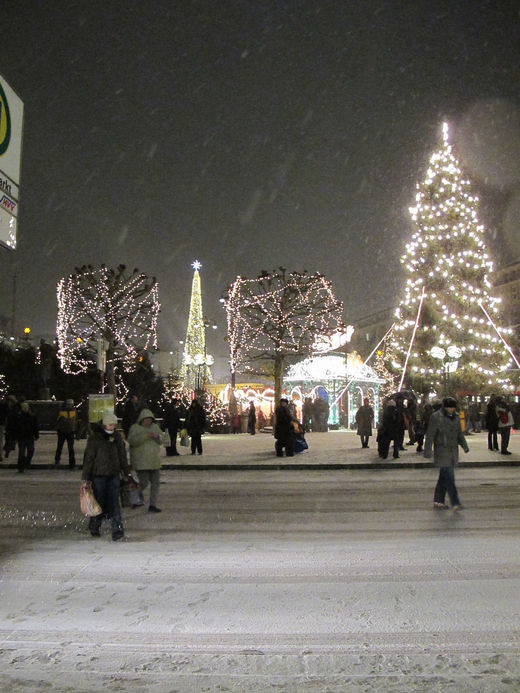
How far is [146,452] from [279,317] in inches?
1076

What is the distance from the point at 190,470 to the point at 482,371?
868 inches

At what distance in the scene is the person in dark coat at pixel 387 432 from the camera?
18.4m

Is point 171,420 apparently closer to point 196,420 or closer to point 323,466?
point 196,420

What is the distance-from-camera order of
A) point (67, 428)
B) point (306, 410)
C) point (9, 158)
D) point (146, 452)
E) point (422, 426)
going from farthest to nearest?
1. point (306, 410)
2. point (422, 426)
3. point (67, 428)
4. point (146, 452)
5. point (9, 158)

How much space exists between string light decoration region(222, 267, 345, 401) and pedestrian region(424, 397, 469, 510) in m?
26.1

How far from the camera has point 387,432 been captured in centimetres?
1842

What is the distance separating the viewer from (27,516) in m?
10.0

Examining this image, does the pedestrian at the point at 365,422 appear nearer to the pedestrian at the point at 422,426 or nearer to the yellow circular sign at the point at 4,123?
the pedestrian at the point at 422,426

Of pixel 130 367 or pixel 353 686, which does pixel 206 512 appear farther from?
pixel 130 367

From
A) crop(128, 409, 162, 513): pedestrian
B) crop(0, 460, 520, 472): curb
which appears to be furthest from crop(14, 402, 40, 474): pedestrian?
crop(128, 409, 162, 513): pedestrian

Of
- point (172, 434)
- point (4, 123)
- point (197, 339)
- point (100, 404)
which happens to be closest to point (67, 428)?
point (100, 404)

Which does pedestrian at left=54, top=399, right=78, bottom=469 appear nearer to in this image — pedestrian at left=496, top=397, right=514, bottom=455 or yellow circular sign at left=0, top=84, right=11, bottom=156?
yellow circular sign at left=0, top=84, right=11, bottom=156

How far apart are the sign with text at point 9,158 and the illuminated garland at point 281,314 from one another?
28.4 metres

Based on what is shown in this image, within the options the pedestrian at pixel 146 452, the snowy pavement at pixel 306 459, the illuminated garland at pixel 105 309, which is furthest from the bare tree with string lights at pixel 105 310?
the pedestrian at pixel 146 452
